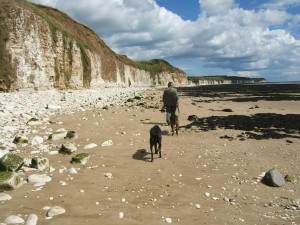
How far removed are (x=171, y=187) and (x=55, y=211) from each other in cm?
275

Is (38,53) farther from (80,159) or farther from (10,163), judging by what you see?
(10,163)

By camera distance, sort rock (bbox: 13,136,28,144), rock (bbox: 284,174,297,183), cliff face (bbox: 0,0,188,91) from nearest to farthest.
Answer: rock (bbox: 284,174,297,183)
rock (bbox: 13,136,28,144)
cliff face (bbox: 0,0,188,91)

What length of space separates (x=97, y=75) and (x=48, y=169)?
1704 inches

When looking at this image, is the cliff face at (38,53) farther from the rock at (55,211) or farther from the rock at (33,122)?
the rock at (55,211)

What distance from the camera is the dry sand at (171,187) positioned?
4836 mm

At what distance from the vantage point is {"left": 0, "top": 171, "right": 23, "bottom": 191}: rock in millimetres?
5541

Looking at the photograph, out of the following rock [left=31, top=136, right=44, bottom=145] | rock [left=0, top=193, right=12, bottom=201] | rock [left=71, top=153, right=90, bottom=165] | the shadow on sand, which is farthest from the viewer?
the shadow on sand

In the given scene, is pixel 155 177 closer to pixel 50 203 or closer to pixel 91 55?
pixel 50 203

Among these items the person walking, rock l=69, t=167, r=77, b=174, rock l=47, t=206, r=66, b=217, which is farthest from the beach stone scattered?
the person walking

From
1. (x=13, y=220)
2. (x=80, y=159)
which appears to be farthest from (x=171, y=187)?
(x=13, y=220)

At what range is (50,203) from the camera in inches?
200

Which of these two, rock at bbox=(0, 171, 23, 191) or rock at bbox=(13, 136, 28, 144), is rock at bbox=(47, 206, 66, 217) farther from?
rock at bbox=(13, 136, 28, 144)

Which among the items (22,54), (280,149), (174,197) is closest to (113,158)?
(174,197)

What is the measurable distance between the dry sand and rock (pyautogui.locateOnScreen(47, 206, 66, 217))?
0.10 m
